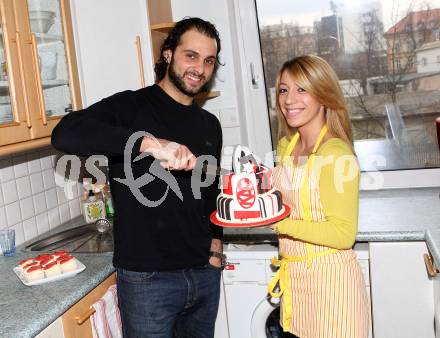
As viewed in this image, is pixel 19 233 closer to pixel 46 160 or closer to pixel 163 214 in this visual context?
pixel 46 160

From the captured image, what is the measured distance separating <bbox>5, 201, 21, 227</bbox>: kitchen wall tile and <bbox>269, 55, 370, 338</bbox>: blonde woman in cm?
107

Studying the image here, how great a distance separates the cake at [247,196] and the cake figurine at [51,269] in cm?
55

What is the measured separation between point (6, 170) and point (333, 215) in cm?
128

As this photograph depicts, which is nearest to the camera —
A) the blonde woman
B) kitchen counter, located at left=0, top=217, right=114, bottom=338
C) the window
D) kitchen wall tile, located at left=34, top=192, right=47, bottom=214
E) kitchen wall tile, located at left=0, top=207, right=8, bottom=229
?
kitchen counter, located at left=0, top=217, right=114, bottom=338

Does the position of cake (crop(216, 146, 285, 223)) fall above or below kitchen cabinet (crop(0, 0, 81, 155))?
below

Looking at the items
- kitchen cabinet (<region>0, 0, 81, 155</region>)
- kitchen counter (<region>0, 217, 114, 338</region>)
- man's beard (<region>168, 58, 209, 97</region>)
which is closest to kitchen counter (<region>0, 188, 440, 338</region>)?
kitchen counter (<region>0, 217, 114, 338</region>)

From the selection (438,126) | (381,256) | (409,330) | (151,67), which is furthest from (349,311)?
(151,67)

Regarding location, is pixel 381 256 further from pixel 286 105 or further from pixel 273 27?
pixel 273 27

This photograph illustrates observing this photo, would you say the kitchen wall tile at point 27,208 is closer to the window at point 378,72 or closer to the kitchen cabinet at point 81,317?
the kitchen cabinet at point 81,317

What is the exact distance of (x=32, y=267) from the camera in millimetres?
1569

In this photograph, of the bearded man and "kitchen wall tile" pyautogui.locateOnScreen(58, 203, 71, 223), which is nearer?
the bearded man

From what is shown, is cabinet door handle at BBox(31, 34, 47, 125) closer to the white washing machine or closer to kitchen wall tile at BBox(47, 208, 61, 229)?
kitchen wall tile at BBox(47, 208, 61, 229)

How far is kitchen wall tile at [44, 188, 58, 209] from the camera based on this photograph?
7.22 feet

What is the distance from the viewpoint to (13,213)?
1.99 meters
